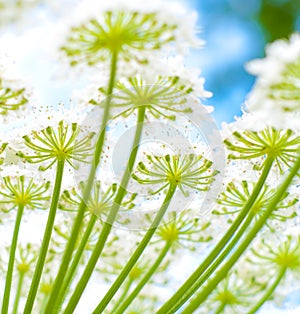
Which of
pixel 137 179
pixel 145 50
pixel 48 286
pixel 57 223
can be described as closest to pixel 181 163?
pixel 137 179

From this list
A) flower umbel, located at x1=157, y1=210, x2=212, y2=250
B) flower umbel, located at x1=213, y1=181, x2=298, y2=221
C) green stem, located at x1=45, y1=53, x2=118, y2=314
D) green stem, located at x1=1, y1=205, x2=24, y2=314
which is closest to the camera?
green stem, located at x1=45, y1=53, x2=118, y2=314

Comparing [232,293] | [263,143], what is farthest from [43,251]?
[232,293]

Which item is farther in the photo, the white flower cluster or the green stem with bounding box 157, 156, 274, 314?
the green stem with bounding box 157, 156, 274, 314

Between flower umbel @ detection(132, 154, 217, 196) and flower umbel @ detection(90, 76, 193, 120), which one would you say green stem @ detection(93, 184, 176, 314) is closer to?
flower umbel @ detection(132, 154, 217, 196)

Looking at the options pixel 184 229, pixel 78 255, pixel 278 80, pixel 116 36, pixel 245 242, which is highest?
pixel 184 229

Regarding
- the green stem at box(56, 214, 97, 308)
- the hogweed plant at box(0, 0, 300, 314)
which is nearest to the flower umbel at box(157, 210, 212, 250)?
the hogweed plant at box(0, 0, 300, 314)

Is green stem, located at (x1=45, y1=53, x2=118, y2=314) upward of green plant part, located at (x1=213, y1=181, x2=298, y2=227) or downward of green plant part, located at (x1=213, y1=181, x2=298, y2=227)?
downward

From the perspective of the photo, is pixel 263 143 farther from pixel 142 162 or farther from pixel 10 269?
pixel 10 269

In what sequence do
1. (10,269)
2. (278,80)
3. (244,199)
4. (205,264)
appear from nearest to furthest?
(278,80) < (205,264) < (10,269) < (244,199)

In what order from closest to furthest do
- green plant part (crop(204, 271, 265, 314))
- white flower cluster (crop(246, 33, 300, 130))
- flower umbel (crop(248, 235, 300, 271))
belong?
white flower cluster (crop(246, 33, 300, 130)) → flower umbel (crop(248, 235, 300, 271)) → green plant part (crop(204, 271, 265, 314))

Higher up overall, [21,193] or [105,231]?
[21,193]
